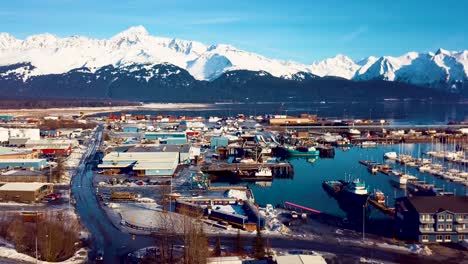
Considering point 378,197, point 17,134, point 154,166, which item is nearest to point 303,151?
point 154,166

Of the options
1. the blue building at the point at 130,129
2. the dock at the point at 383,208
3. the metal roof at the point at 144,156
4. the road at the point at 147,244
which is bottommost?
the road at the point at 147,244

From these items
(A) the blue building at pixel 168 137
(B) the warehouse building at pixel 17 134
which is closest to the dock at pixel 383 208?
(A) the blue building at pixel 168 137

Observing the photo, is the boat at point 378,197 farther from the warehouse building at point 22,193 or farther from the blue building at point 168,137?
the blue building at point 168,137

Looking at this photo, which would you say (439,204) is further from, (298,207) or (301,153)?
(301,153)

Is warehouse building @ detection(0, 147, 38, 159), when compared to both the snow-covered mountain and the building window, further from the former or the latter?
the snow-covered mountain

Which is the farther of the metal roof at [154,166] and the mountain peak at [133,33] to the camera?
the mountain peak at [133,33]

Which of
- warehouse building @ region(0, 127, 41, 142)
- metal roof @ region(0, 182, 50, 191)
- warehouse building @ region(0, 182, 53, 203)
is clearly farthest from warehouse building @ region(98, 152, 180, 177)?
warehouse building @ region(0, 127, 41, 142)

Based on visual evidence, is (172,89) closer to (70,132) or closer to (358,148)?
(70,132)
